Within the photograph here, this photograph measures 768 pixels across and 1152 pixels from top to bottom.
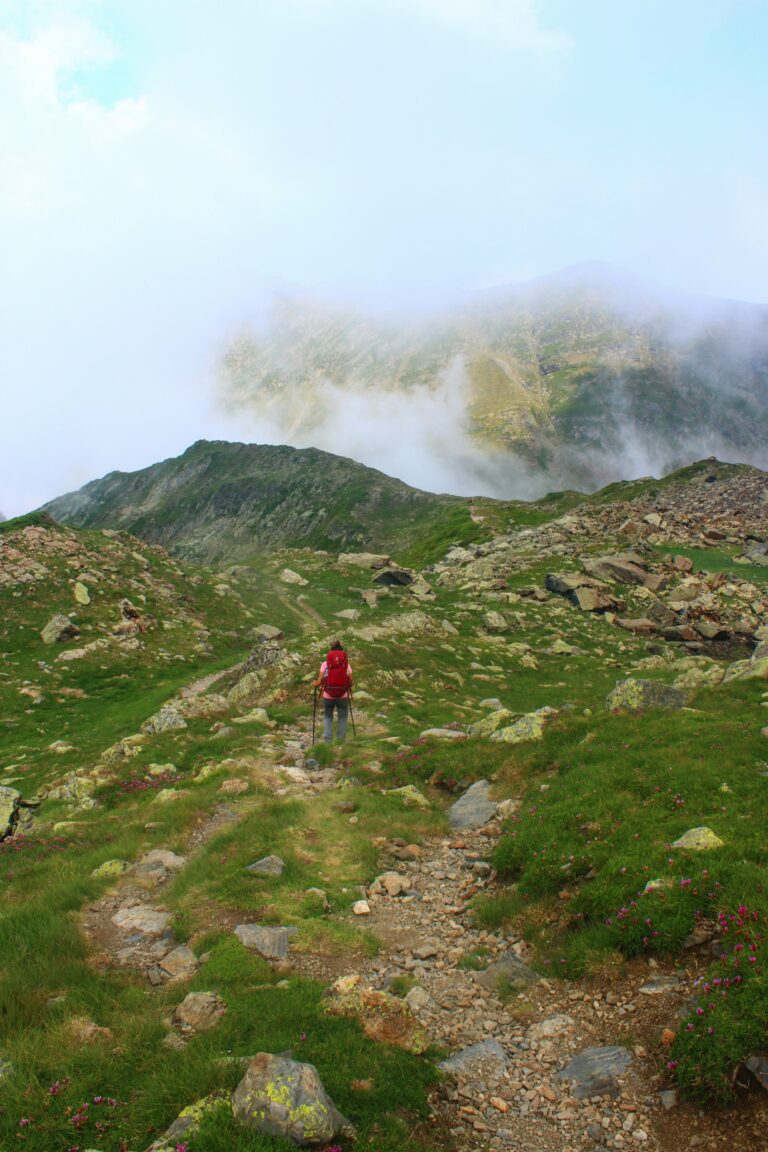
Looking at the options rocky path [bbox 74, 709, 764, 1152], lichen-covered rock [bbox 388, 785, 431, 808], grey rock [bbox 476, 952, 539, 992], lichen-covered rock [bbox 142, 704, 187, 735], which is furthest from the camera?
lichen-covered rock [bbox 142, 704, 187, 735]

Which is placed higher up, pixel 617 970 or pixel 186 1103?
pixel 186 1103

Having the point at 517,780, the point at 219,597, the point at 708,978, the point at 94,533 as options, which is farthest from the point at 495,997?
the point at 94,533

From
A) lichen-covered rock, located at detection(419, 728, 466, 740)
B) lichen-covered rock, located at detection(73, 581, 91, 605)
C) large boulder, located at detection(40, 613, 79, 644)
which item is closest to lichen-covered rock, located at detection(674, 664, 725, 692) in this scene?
lichen-covered rock, located at detection(419, 728, 466, 740)

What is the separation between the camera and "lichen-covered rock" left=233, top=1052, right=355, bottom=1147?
6957 millimetres

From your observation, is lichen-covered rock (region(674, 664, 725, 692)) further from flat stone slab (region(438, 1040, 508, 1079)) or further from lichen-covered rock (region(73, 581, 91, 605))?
lichen-covered rock (region(73, 581, 91, 605))

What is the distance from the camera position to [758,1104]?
7.36 meters

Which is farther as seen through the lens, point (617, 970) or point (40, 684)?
point (40, 684)

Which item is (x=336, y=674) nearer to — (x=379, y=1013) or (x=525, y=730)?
(x=525, y=730)

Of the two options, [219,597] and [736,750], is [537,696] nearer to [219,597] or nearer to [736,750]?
[736,750]

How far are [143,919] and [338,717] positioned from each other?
47.3 ft

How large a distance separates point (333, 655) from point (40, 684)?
24.4m

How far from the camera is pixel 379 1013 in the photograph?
9.55 meters

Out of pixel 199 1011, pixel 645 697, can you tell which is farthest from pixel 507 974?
pixel 645 697

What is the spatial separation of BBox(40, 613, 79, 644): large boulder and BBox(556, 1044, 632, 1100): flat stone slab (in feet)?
150
